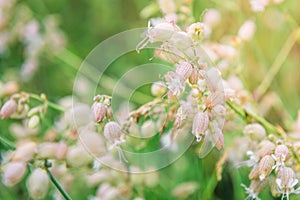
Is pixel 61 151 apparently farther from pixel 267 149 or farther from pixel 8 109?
pixel 267 149

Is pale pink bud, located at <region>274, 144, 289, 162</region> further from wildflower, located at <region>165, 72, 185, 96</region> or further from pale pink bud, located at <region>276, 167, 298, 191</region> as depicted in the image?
wildflower, located at <region>165, 72, 185, 96</region>

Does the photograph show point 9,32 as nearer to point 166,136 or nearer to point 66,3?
point 66,3

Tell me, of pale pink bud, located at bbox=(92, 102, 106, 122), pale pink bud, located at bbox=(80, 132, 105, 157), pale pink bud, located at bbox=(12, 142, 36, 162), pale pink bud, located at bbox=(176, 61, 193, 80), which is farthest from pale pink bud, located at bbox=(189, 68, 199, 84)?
pale pink bud, located at bbox=(12, 142, 36, 162)

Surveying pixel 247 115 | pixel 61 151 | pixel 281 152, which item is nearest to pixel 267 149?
pixel 281 152

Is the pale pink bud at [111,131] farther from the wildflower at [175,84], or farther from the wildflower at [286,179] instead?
the wildflower at [286,179]

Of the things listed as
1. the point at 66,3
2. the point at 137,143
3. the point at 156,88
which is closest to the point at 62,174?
the point at 137,143
